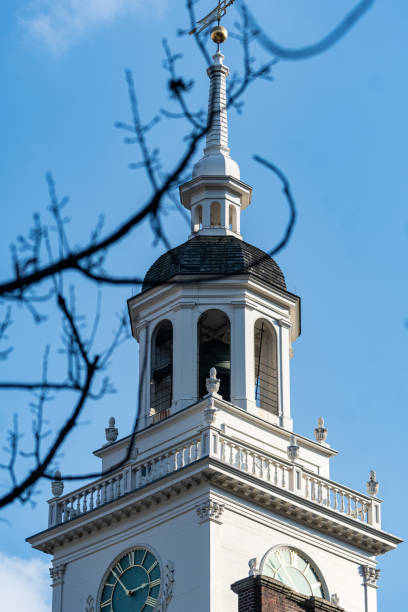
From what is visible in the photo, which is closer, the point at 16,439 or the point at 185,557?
the point at 16,439

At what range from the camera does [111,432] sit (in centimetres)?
4109

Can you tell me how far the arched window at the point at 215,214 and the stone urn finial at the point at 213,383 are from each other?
23.1ft

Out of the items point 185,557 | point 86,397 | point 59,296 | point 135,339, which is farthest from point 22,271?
point 135,339

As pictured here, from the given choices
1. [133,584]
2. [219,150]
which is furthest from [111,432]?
[219,150]

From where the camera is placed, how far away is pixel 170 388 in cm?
4056

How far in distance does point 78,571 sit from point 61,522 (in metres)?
1.44

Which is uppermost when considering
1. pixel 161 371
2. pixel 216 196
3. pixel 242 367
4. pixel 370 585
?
pixel 216 196

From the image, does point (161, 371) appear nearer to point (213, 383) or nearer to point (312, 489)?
point (213, 383)

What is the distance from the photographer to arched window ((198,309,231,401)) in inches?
1580

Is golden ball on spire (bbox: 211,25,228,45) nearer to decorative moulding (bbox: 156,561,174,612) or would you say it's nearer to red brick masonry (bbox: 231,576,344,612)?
decorative moulding (bbox: 156,561,174,612)

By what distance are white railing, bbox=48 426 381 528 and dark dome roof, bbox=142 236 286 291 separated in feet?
17.3

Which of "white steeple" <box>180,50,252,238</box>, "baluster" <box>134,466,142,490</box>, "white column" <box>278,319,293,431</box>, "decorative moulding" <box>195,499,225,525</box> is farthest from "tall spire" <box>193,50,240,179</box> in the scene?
"decorative moulding" <box>195,499,225,525</box>

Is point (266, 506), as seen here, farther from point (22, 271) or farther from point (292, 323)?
point (22, 271)

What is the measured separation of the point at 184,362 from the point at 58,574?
610 centimetres
